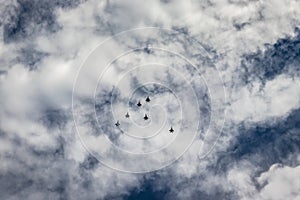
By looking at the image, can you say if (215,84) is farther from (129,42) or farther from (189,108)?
(129,42)

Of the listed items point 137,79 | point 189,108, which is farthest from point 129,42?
point 189,108

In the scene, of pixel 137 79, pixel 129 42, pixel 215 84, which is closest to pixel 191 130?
pixel 215 84

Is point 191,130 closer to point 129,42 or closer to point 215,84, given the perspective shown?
point 215,84

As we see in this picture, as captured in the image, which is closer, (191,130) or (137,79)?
(191,130)

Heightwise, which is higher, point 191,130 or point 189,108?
point 189,108

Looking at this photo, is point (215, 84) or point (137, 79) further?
point (137, 79)

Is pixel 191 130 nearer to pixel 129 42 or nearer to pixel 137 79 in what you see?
pixel 137 79

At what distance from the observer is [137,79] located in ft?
604

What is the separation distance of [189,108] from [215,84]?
2783 centimetres

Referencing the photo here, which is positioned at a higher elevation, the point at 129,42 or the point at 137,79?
the point at 129,42

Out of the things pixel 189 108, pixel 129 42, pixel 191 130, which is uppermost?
pixel 129 42

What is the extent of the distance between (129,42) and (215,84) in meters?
45.8

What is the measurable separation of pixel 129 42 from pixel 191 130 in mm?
49012

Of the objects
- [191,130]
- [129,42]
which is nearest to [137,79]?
[129,42]
